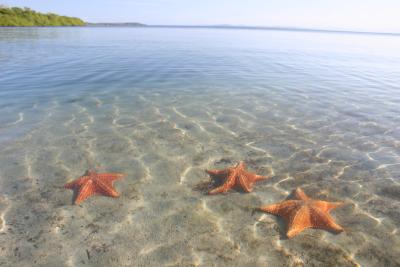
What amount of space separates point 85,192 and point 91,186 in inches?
6.3

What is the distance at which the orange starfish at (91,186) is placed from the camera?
5.86 m

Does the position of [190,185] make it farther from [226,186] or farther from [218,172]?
[226,186]

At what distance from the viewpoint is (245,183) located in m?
6.27

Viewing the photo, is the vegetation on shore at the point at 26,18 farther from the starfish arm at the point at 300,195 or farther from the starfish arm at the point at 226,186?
the starfish arm at the point at 300,195

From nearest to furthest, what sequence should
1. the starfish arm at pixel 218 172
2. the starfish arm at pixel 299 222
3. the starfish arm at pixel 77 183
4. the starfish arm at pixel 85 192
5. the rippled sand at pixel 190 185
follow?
the rippled sand at pixel 190 185
the starfish arm at pixel 299 222
the starfish arm at pixel 85 192
the starfish arm at pixel 77 183
the starfish arm at pixel 218 172

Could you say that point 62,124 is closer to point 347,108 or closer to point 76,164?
point 76,164

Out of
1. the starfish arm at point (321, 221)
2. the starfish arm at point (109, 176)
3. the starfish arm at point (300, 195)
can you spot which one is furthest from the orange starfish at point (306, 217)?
the starfish arm at point (109, 176)

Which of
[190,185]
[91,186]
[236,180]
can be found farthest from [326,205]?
[91,186]

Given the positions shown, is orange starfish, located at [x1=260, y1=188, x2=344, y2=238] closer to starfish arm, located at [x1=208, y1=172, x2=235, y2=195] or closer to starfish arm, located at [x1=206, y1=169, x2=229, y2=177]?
starfish arm, located at [x1=208, y1=172, x2=235, y2=195]

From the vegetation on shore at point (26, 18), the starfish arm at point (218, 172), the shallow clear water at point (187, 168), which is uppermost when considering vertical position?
the starfish arm at point (218, 172)

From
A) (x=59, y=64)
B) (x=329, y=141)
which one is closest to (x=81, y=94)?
(x=59, y=64)

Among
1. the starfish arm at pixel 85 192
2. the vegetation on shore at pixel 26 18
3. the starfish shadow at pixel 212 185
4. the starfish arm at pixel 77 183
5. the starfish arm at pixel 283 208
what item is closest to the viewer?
the starfish arm at pixel 283 208

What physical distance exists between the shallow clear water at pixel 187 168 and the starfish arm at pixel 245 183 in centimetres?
16

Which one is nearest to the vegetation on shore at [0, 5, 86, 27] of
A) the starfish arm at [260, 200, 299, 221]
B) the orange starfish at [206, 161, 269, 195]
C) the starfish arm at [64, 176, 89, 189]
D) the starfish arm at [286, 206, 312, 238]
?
the starfish arm at [64, 176, 89, 189]
